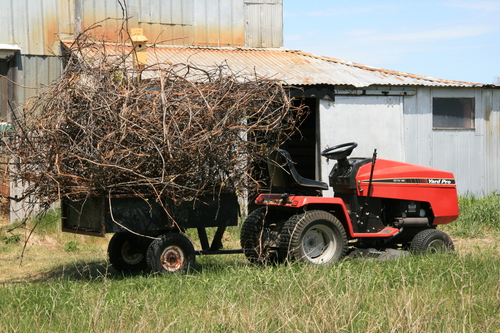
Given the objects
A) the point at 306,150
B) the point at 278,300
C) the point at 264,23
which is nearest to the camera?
the point at 278,300

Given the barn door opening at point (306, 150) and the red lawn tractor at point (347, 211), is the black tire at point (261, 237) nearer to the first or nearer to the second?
the red lawn tractor at point (347, 211)

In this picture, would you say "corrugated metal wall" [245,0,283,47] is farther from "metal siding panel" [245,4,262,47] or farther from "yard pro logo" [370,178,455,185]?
"yard pro logo" [370,178,455,185]

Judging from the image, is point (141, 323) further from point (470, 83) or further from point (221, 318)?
point (470, 83)

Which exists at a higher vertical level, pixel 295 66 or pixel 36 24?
pixel 36 24

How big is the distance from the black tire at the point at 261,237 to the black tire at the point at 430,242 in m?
1.56

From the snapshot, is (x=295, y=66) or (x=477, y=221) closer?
(x=477, y=221)

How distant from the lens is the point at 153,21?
1341 cm

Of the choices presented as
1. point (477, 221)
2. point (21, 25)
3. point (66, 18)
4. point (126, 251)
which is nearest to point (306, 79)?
point (477, 221)

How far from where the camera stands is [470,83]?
13383 millimetres

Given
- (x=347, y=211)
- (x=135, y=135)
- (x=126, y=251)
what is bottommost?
(x=126, y=251)

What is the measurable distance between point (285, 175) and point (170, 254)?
1.45 meters

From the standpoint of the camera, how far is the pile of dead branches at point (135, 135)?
593cm

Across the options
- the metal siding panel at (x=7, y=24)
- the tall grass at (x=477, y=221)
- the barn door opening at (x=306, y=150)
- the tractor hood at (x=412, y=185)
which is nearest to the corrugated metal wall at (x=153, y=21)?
the metal siding panel at (x=7, y=24)

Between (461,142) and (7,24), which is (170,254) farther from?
(461,142)
